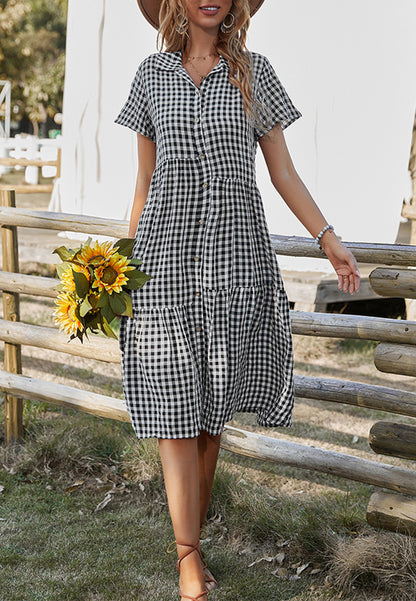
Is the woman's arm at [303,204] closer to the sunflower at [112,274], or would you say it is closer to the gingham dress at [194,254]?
the gingham dress at [194,254]

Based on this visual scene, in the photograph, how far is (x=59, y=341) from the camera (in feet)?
13.7

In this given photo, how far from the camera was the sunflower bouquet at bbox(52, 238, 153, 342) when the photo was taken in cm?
257

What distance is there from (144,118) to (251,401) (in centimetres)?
104

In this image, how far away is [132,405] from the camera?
8.63ft

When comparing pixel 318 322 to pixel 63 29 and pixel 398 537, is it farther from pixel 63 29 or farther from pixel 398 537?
pixel 63 29

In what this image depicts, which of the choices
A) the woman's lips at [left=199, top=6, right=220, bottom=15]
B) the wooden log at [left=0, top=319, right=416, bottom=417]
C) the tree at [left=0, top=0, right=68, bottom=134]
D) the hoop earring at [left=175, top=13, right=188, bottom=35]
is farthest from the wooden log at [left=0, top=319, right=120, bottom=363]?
the tree at [left=0, top=0, right=68, bottom=134]

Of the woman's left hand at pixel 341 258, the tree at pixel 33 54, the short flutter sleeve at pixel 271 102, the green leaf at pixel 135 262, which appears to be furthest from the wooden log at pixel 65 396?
the tree at pixel 33 54

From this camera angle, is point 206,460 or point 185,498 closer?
point 185,498

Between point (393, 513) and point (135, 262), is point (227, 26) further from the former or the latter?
point (393, 513)

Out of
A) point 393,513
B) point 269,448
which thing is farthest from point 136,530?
point 393,513

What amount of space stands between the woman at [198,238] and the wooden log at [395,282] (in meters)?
0.47

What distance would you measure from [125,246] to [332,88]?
14.9ft

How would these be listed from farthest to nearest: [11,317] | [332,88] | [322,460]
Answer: [332,88] → [11,317] → [322,460]

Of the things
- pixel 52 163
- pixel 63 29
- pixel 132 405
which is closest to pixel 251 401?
pixel 132 405
